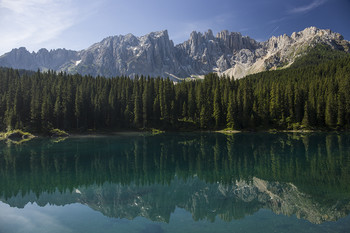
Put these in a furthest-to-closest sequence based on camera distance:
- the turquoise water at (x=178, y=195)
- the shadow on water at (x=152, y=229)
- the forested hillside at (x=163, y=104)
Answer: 1. the forested hillside at (x=163, y=104)
2. the turquoise water at (x=178, y=195)
3. the shadow on water at (x=152, y=229)

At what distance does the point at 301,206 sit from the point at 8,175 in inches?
1310

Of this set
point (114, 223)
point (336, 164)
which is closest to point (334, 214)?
point (114, 223)

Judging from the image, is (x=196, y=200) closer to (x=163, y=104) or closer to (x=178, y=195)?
(x=178, y=195)

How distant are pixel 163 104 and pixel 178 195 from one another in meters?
85.8

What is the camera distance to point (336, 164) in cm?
3209

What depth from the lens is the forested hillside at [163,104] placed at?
9100cm

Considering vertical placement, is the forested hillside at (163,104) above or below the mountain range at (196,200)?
above

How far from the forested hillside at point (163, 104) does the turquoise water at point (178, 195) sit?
2358 inches

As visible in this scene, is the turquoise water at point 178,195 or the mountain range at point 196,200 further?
the mountain range at point 196,200

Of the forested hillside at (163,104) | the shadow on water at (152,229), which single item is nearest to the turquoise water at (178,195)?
the shadow on water at (152,229)

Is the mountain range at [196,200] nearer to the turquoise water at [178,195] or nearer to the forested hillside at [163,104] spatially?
the turquoise water at [178,195]

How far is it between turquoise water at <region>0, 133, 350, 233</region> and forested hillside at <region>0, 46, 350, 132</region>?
59.9m

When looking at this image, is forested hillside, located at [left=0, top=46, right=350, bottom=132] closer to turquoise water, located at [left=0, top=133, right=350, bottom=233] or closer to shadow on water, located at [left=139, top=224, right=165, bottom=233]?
turquoise water, located at [left=0, top=133, right=350, bottom=233]

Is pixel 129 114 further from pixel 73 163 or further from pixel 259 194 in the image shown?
pixel 259 194
